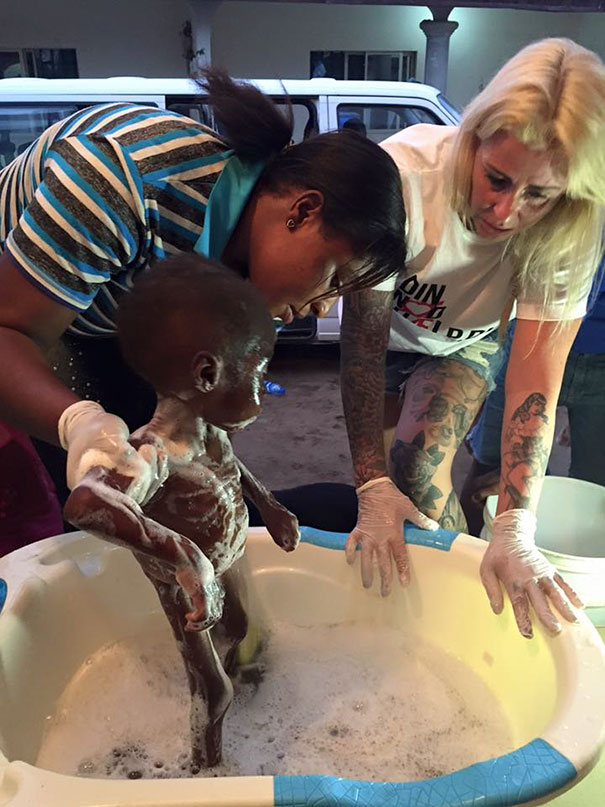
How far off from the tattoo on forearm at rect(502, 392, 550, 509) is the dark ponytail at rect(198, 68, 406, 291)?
458 millimetres

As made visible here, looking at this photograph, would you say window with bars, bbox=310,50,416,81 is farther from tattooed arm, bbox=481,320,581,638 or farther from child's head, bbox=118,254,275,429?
child's head, bbox=118,254,275,429

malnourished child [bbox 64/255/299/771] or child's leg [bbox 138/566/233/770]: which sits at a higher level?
malnourished child [bbox 64/255/299/771]

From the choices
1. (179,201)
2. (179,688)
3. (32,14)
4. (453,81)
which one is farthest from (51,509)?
(453,81)

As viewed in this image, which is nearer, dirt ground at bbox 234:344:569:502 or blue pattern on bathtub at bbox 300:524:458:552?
blue pattern on bathtub at bbox 300:524:458:552

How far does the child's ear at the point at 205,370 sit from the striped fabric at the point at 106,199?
0.78 feet

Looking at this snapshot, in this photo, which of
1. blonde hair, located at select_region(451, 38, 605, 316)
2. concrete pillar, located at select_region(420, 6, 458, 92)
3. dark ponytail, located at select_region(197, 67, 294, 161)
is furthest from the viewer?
concrete pillar, located at select_region(420, 6, 458, 92)

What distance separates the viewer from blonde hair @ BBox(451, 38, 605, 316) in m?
1.02

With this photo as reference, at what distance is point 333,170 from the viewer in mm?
856

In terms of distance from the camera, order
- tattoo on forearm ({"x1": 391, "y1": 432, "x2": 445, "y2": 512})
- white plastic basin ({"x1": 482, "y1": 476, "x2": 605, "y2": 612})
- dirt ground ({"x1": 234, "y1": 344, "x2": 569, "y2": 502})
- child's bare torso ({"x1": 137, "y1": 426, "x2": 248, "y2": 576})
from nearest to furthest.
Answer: child's bare torso ({"x1": 137, "y1": 426, "x2": 248, "y2": 576})
tattoo on forearm ({"x1": 391, "y1": 432, "x2": 445, "y2": 512})
white plastic basin ({"x1": 482, "y1": 476, "x2": 605, "y2": 612})
dirt ground ({"x1": 234, "y1": 344, "x2": 569, "y2": 502})

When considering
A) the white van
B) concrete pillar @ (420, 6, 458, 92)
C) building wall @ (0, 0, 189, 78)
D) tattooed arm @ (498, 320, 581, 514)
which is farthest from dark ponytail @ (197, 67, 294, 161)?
building wall @ (0, 0, 189, 78)

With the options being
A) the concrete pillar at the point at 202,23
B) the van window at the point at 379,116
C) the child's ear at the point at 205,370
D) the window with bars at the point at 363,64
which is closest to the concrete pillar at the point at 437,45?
the window with bars at the point at 363,64

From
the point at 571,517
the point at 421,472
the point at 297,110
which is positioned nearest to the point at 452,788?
the point at 421,472

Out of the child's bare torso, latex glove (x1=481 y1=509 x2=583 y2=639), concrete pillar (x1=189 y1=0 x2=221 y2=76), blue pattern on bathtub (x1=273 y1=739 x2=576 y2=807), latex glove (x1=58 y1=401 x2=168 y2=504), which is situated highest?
concrete pillar (x1=189 y1=0 x2=221 y2=76)

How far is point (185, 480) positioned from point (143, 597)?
465mm
